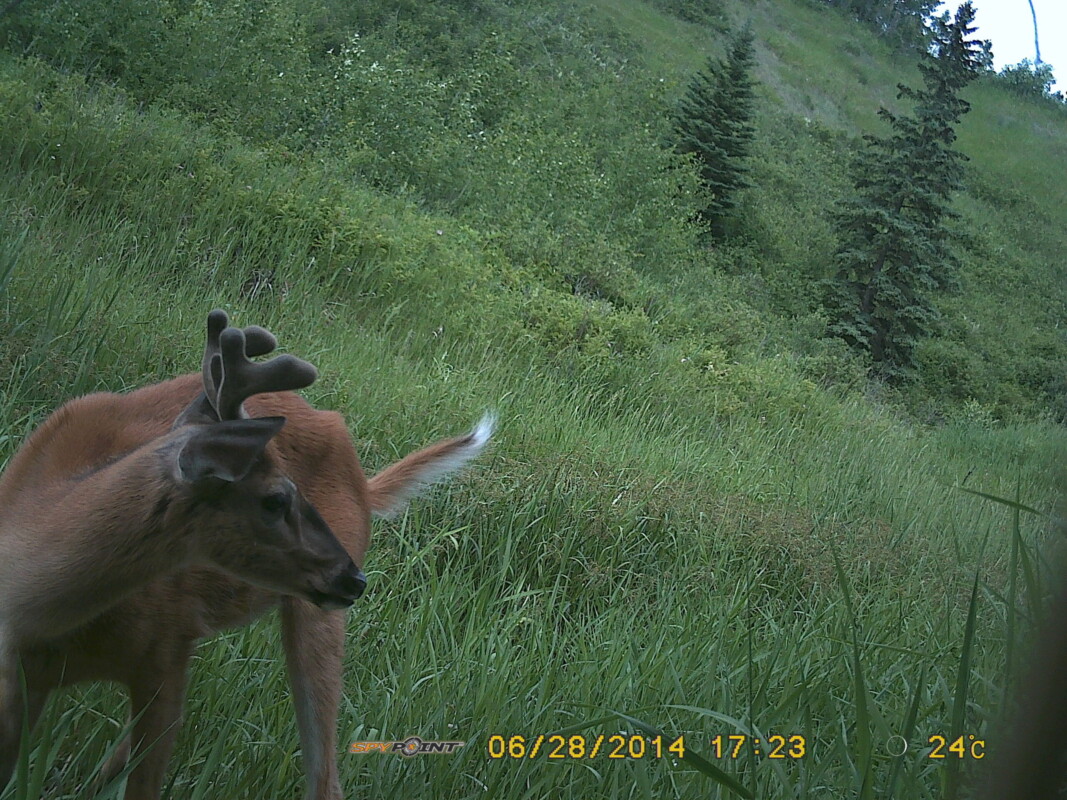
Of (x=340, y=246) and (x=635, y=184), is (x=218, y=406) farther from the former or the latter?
(x=635, y=184)

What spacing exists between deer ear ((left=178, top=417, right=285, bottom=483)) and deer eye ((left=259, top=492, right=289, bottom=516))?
17cm

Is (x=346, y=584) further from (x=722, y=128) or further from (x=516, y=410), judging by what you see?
(x=722, y=128)

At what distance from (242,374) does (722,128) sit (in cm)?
1940

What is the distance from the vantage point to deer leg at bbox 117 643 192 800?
7.13 ft

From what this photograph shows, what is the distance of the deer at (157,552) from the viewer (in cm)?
204

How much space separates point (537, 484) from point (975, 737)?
2.66m

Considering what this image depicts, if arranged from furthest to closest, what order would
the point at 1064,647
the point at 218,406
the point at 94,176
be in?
1. the point at 94,176
2. the point at 218,406
3. the point at 1064,647

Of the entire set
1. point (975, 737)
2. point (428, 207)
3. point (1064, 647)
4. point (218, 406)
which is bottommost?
point (428, 207)

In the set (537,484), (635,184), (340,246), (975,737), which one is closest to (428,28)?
(635,184)

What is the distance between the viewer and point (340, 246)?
7.52 m

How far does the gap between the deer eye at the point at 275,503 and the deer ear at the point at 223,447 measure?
0.17 m

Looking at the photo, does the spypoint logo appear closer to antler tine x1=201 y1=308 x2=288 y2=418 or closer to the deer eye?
the deer eye

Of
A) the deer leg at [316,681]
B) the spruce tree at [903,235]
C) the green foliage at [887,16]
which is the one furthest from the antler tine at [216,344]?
the green foliage at [887,16]

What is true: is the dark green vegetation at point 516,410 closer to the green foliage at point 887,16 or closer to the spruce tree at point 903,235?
the spruce tree at point 903,235
